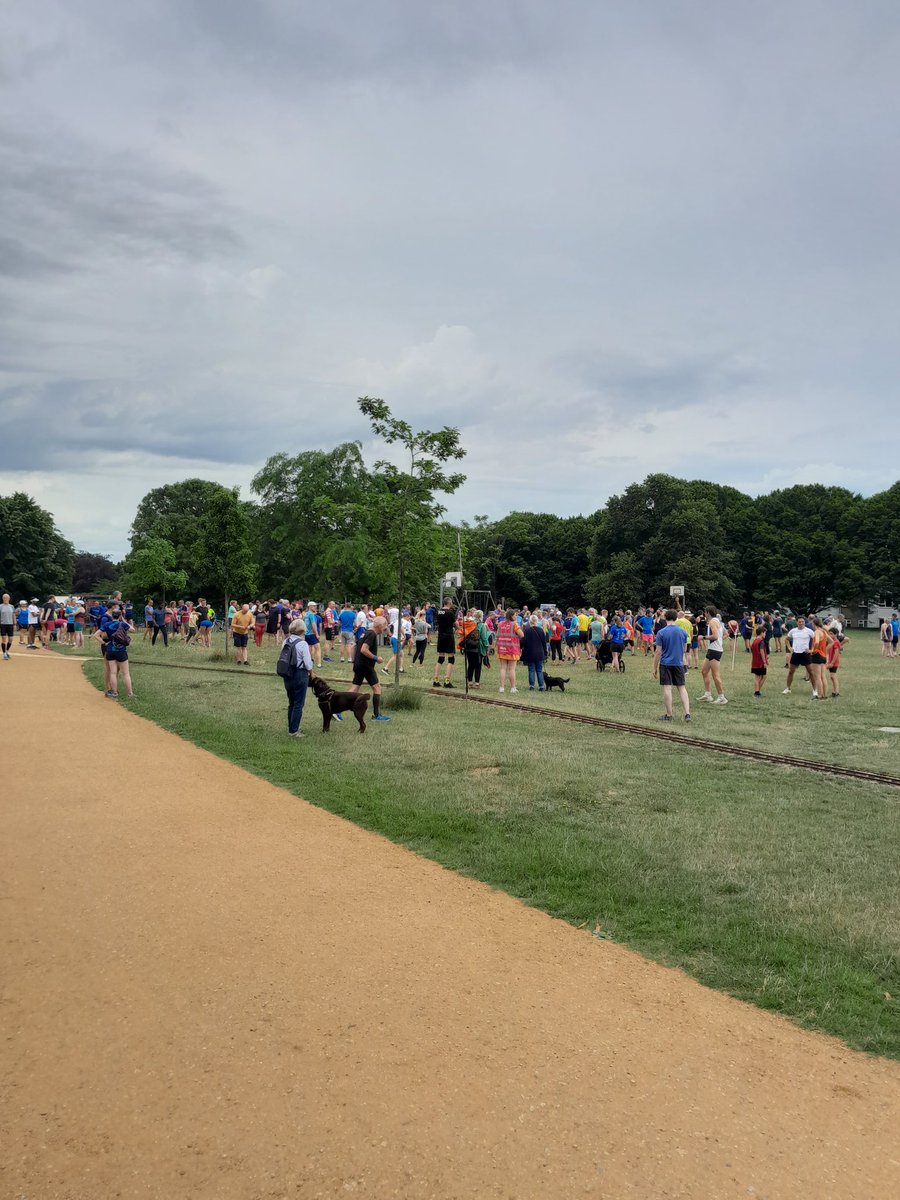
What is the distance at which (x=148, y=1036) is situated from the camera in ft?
14.1

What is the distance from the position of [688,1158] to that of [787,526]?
83.7m

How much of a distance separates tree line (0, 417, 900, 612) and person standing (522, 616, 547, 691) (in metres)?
28.5

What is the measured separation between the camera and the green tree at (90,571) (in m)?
124

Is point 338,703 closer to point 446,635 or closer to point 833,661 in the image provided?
point 446,635

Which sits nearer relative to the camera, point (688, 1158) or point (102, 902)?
point (688, 1158)

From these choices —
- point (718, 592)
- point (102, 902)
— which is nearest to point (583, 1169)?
point (102, 902)

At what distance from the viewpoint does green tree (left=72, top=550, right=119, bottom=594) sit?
123881 mm

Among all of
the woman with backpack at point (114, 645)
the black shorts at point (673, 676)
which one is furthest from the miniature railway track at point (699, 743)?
the woman with backpack at point (114, 645)

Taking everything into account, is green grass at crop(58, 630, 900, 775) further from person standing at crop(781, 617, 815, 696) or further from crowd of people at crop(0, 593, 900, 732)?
person standing at crop(781, 617, 815, 696)

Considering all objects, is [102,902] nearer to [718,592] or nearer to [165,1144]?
[165,1144]

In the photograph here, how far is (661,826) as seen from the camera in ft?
26.7

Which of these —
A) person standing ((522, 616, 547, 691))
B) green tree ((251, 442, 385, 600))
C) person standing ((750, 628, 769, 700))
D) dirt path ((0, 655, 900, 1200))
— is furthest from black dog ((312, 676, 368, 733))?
green tree ((251, 442, 385, 600))

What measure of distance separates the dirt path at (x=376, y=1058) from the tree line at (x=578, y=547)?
42915 mm

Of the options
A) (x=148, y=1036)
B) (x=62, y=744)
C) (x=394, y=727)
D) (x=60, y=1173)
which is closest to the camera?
(x=60, y=1173)
